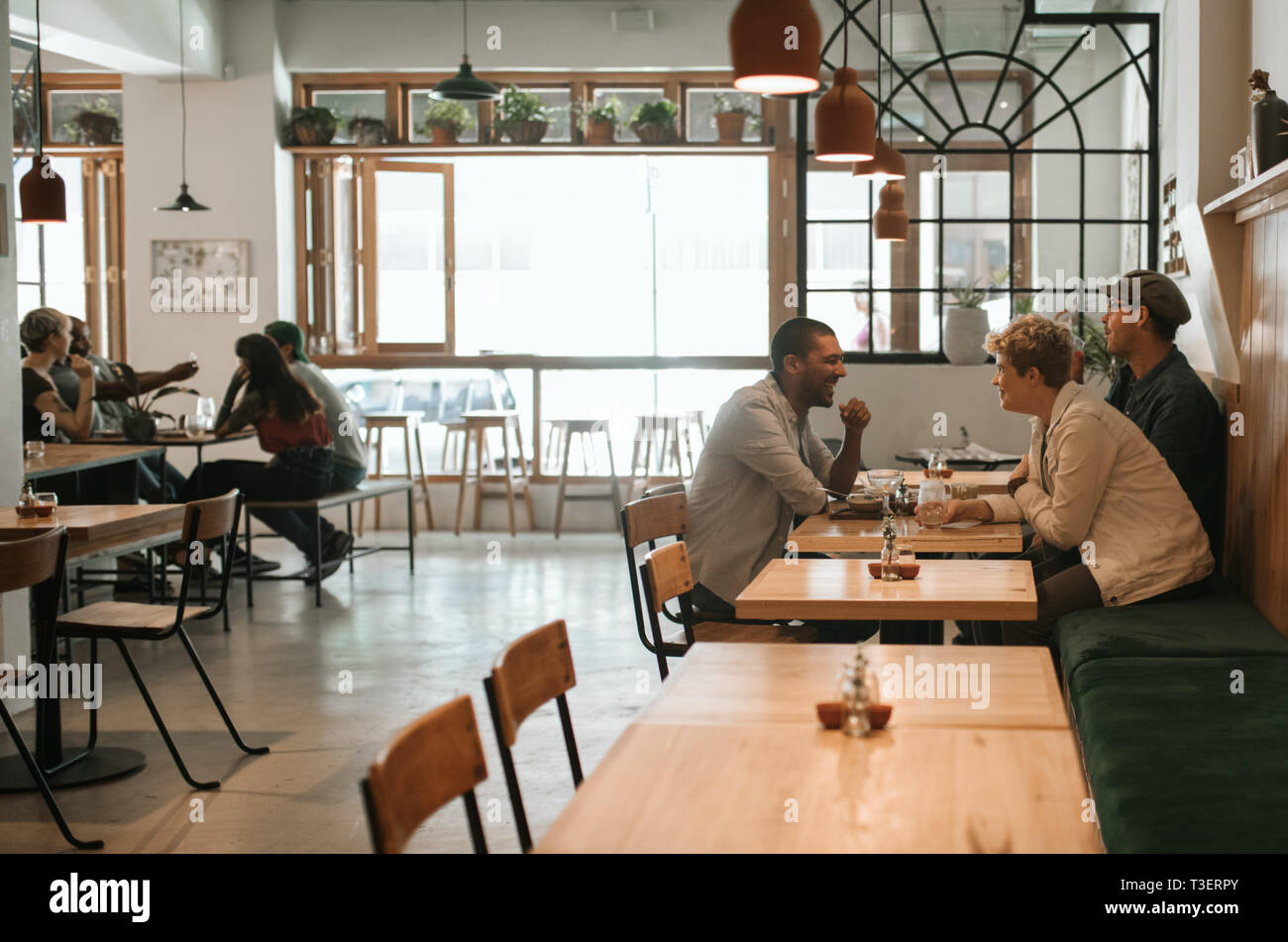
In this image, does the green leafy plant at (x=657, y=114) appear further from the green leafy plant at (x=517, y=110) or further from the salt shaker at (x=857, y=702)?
the salt shaker at (x=857, y=702)

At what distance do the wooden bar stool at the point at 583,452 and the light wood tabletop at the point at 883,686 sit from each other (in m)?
6.58

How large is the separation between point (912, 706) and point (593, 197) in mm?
8274

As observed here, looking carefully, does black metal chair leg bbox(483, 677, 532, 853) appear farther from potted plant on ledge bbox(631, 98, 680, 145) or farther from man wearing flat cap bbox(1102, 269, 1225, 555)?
potted plant on ledge bbox(631, 98, 680, 145)

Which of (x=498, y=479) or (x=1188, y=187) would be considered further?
(x=498, y=479)

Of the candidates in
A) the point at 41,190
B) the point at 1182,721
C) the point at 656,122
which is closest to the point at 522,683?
the point at 1182,721

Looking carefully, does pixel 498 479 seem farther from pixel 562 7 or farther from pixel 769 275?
pixel 562 7

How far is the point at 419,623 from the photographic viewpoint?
6.27 m

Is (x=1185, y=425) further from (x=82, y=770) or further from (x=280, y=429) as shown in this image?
(x=280, y=429)

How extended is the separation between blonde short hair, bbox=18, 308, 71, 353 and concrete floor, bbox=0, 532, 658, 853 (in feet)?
5.36

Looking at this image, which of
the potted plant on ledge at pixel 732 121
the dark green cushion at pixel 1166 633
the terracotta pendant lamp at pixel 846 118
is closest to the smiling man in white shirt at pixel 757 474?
the terracotta pendant lamp at pixel 846 118

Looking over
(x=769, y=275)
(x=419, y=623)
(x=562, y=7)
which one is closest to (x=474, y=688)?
(x=419, y=623)

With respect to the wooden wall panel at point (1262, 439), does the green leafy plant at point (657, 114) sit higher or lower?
higher

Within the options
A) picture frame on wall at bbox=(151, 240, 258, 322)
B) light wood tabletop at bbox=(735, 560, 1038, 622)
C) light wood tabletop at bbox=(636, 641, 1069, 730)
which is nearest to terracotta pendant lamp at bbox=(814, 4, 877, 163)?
light wood tabletop at bbox=(735, 560, 1038, 622)

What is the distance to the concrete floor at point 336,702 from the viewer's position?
3584 millimetres
